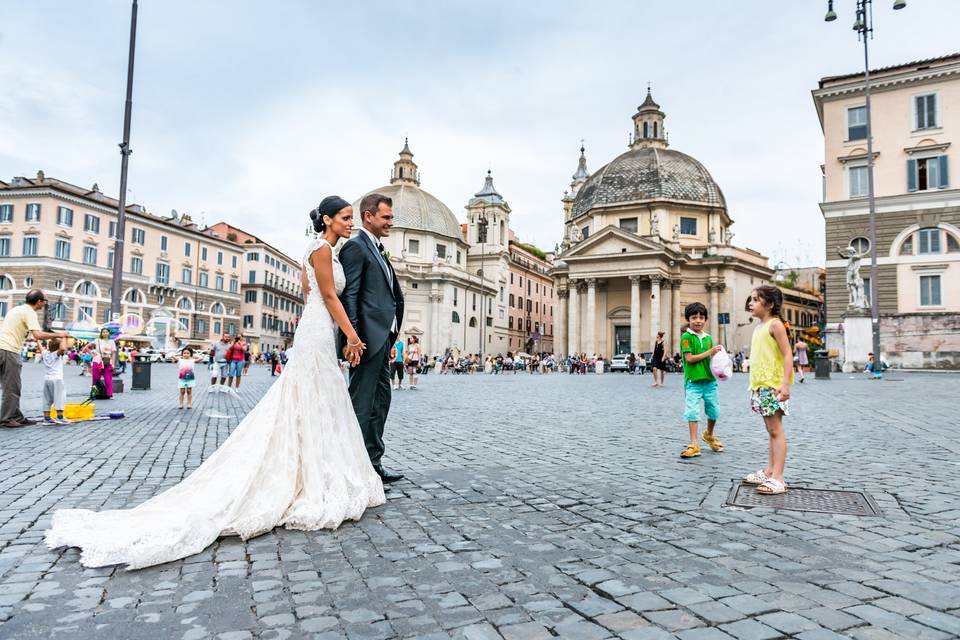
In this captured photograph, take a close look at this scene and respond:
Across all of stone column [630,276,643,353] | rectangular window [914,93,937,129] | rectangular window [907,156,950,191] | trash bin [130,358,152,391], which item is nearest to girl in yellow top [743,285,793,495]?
trash bin [130,358,152,391]

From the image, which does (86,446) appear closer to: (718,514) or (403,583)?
(403,583)

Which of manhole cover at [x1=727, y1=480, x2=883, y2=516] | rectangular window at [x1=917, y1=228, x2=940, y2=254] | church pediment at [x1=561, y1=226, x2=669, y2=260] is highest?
church pediment at [x1=561, y1=226, x2=669, y2=260]

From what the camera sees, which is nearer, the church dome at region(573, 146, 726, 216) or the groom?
the groom

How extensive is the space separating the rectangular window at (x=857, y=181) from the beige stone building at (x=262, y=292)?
183 ft

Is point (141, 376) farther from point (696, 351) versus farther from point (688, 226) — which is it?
point (688, 226)

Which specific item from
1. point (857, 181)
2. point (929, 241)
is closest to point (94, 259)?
point (857, 181)

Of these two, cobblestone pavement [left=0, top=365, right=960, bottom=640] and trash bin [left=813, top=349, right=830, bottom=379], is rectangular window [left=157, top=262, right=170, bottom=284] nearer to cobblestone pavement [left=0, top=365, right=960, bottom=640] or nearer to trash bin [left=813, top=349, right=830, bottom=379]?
trash bin [left=813, top=349, right=830, bottom=379]

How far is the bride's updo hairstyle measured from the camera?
463 cm

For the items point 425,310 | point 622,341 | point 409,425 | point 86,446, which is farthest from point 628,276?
point 86,446

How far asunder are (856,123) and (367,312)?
3907 cm

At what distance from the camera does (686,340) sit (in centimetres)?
703

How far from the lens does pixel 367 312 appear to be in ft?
15.4

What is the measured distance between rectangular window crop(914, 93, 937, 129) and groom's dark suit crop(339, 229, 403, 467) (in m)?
39.5

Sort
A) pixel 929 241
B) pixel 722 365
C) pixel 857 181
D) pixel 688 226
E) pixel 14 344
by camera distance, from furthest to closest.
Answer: pixel 688 226 → pixel 857 181 → pixel 929 241 → pixel 14 344 → pixel 722 365
